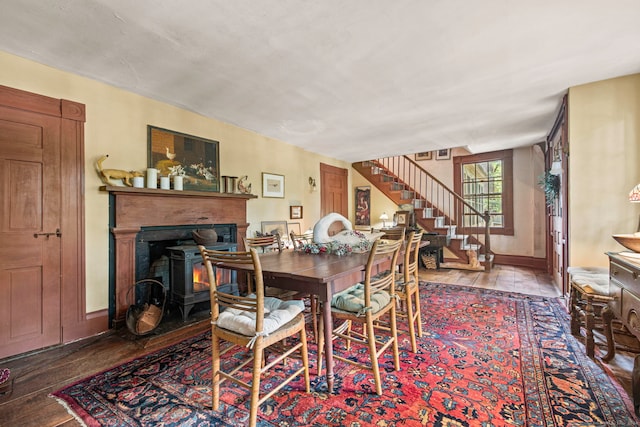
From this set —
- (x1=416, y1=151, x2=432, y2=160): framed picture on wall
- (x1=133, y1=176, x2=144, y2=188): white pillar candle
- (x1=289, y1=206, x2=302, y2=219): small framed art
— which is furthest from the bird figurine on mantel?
(x1=416, y1=151, x2=432, y2=160): framed picture on wall

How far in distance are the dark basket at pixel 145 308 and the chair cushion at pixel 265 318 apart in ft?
4.63

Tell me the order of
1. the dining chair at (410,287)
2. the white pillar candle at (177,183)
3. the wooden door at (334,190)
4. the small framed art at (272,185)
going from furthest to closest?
the wooden door at (334,190) < the small framed art at (272,185) < the white pillar candle at (177,183) < the dining chair at (410,287)

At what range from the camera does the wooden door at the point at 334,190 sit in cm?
604

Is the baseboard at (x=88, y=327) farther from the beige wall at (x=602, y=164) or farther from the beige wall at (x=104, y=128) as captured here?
the beige wall at (x=602, y=164)

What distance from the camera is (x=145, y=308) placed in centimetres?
270

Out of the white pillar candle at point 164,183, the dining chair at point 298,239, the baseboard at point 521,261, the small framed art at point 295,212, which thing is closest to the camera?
the dining chair at point 298,239

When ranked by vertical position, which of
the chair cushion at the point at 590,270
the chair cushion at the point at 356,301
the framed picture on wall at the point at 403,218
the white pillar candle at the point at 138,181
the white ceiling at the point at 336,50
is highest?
the white ceiling at the point at 336,50

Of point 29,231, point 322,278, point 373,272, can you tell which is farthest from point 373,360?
point 29,231

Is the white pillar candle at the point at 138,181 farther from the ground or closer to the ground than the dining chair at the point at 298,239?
farther from the ground

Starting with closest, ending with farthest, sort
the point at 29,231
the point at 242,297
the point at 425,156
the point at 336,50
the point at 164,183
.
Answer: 1. the point at 242,297
2. the point at 336,50
3. the point at 29,231
4. the point at 164,183
5. the point at 425,156

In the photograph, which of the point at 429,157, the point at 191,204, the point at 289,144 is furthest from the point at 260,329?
the point at 429,157

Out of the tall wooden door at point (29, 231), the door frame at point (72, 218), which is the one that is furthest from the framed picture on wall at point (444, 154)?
the tall wooden door at point (29, 231)

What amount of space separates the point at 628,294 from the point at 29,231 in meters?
4.28

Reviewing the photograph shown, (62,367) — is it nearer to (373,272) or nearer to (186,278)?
(186,278)
